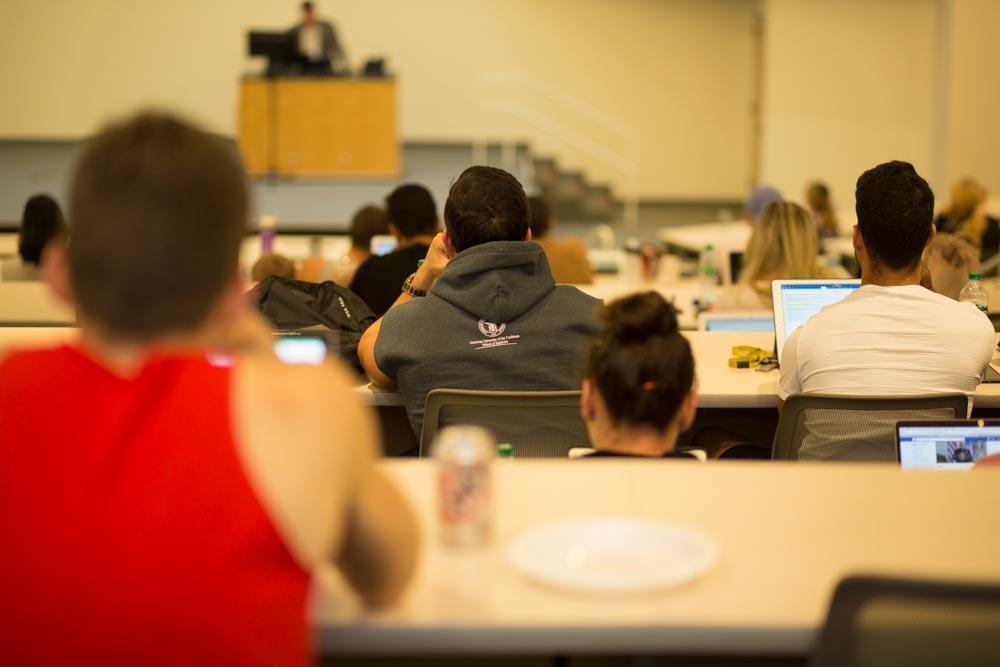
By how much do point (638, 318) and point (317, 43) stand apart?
35.0 ft

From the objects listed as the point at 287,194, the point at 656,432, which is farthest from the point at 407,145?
the point at 656,432

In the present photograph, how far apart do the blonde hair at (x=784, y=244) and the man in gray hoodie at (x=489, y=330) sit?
1.75 meters

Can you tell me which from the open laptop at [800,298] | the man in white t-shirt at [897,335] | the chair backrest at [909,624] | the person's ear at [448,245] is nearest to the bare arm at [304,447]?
the chair backrest at [909,624]

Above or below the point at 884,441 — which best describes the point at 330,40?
above

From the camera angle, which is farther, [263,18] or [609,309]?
[263,18]

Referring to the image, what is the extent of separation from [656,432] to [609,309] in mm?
234

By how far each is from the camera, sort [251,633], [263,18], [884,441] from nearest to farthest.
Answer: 1. [251,633]
2. [884,441]
3. [263,18]

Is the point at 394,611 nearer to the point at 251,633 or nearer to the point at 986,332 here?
the point at 251,633

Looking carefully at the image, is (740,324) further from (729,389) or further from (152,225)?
(152,225)

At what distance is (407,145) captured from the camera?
14.2 m

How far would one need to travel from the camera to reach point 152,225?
119 cm

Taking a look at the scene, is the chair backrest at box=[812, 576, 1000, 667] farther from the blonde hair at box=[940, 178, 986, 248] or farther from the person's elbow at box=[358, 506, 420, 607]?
the blonde hair at box=[940, 178, 986, 248]

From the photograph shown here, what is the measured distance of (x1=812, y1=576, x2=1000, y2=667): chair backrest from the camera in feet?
4.28

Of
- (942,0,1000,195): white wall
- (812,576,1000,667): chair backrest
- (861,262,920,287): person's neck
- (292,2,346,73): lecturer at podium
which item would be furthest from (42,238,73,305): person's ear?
(942,0,1000,195): white wall
